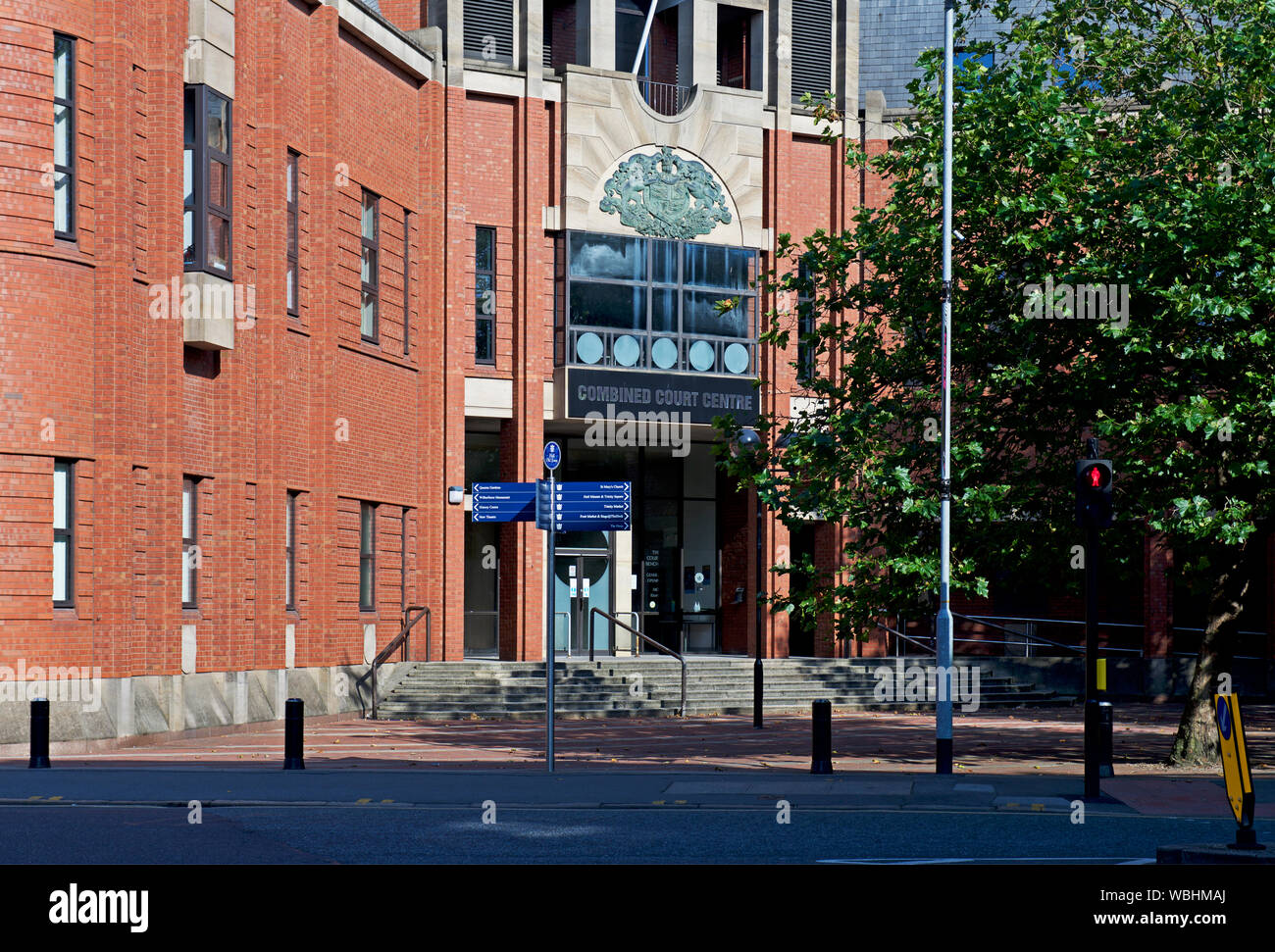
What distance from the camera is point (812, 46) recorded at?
36.3 meters

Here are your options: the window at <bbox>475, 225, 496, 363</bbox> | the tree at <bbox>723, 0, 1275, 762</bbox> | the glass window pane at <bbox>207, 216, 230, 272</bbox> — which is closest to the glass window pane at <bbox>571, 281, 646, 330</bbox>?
the window at <bbox>475, 225, 496, 363</bbox>

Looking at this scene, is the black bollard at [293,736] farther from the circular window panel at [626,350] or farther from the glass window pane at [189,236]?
the circular window panel at [626,350]

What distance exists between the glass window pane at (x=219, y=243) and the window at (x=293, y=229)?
2.32 m

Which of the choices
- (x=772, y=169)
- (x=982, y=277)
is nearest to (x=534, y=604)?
(x=772, y=169)

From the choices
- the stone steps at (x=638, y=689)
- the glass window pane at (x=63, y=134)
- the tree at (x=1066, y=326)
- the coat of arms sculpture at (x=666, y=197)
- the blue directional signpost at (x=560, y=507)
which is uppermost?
the coat of arms sculpture at (x=666, y=197)

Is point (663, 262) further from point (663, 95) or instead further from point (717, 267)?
point (663, 95)

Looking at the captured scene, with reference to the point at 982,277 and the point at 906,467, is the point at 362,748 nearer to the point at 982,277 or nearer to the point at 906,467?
the point at 906,467

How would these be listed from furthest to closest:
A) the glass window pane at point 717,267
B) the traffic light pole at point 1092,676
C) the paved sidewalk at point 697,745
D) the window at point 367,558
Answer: the glass window pane at point 717,267 → the window at point 367,558 → the paved sidewalk at point 697,745 → the traffic light pole at point 1092,676

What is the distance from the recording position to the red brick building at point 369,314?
20516mm

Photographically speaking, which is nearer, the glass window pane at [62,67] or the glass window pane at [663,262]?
the glass window pane at [62,67]

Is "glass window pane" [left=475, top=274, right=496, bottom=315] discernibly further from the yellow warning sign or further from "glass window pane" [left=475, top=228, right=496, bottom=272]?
the yellow warning sign

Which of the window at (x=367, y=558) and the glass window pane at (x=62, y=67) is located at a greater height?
the glass window pane at (x=62, y=67)

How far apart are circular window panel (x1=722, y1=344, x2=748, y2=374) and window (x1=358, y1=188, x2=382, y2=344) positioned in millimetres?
8036

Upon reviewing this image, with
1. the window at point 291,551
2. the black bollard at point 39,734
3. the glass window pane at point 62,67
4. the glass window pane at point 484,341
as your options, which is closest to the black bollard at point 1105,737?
the black bollard at point 39,734
